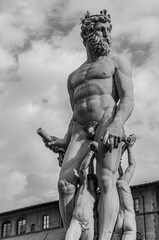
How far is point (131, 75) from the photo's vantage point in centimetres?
805

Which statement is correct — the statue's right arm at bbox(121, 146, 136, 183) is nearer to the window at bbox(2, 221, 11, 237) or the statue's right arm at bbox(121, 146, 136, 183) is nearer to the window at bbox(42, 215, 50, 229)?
the window at bbox(42, 215, 50, 229)

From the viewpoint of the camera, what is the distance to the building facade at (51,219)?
151 feet

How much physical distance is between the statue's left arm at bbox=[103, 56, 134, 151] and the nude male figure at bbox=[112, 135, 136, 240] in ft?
1.46

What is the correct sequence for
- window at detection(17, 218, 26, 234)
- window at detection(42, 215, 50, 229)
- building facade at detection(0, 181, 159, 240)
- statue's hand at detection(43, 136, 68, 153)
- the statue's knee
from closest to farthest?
the statue's knee, statue's hand at detection(43, 136, 68, 153), building facade at detection(0, 181, 159, 240), window at detection(42, 215, 50, 229), window at detection(17, 218, 26, 234)

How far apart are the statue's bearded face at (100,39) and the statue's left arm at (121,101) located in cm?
31

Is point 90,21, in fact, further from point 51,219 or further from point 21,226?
point 21,226

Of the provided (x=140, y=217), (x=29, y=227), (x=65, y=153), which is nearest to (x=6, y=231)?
(x=29, y=227)

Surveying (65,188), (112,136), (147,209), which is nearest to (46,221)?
(147,209)

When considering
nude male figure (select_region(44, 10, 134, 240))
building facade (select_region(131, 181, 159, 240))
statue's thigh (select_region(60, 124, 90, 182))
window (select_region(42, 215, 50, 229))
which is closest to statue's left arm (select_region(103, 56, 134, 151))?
nude male figure (select_region(44, 10, 134, 240))

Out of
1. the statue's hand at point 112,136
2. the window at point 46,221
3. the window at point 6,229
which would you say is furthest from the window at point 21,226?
the statue's hand at point 112,136

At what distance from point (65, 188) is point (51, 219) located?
1804 inches

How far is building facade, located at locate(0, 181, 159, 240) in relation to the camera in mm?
46031

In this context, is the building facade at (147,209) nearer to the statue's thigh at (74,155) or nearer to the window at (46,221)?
the window at (46,221)

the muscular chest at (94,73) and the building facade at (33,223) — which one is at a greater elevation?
the building facade at (33,223)
